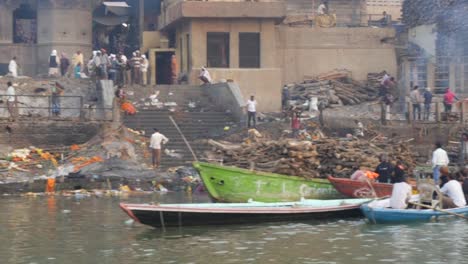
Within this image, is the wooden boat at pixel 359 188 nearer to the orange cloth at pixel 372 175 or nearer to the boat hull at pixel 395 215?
the orange cloth at pixel 372 175

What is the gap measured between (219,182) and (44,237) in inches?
221

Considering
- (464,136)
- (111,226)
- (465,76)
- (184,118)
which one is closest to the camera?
(111,226)

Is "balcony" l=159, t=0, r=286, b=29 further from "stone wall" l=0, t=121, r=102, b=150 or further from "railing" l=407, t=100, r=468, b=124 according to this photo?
"stone wall" l=0, t=121, r=102, b=150

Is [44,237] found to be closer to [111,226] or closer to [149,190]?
A: [111,226]

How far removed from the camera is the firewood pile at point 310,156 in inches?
1209

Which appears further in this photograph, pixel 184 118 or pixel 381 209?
pixel 184 118

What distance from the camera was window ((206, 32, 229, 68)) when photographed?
46438mm

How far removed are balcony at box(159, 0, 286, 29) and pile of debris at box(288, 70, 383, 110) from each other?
3186mm

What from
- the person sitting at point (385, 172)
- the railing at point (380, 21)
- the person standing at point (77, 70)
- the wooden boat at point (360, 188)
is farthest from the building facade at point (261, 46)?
the wooden boat at point (360, 188)

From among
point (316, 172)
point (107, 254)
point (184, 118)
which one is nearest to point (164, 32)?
point (184, 118)

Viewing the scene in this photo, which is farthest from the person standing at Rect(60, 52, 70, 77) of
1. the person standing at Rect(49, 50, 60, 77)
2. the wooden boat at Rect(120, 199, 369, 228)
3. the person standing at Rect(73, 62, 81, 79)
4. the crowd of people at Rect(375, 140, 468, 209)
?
the wooden boat at Rect(120, 199, 369, 228)

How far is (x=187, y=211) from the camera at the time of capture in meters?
24.0

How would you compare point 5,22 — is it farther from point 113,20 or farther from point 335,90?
point 335,90

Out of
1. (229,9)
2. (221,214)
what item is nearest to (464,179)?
(221,214)
